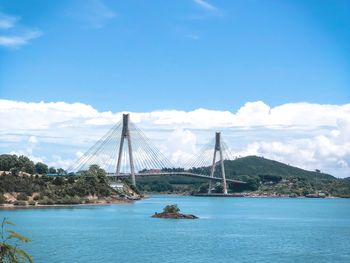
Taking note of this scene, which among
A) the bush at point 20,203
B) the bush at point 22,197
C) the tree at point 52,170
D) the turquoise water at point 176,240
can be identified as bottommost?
the turquoise water at point 176,240

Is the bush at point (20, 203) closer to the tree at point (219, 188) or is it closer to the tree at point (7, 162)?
Result: the tree at point (7, 162)

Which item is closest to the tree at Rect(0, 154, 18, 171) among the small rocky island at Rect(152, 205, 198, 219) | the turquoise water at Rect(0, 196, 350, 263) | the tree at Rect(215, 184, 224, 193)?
the turquoise water at Rect(0, 196, 350, 263)

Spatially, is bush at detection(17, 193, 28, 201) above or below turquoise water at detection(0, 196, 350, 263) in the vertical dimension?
above

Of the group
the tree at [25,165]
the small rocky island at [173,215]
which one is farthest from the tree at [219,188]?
the small rocky island at [173,215]

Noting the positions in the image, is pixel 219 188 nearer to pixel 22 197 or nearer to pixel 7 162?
pixel 7 162

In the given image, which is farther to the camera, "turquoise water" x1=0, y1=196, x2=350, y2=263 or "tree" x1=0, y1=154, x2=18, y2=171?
"tree" x1=0, y1=154, x2=18, y2=171

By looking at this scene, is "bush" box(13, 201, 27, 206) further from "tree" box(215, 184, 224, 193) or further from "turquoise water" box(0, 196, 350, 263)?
"tree" box(215, 184, 224, 193)

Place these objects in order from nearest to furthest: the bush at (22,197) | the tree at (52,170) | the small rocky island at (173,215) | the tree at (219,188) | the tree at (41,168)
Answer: the small rocky island at (173,215) → the bush at (22,197) → the tree at (41,168) → the tree at (52,170) → the tree at (219,188)

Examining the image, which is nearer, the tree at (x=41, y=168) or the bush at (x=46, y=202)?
the bush at (x=46, y=202)

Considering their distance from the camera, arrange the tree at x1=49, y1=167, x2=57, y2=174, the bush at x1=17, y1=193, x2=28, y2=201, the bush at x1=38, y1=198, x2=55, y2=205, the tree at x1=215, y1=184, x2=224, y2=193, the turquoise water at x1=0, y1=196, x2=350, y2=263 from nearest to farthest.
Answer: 1. the turquoise water at x1=0, y1=196, x2=350, y2=263
2. the bush at x1=17, y1=193, x2=28, y2=201
3. the bush at x1=38, y1=198, x2=55, y2=205
4. the tree at x1=49, y1=167, x2=57, y2=174
5. the tree at x1=215, y1=184, x2=224, y2=193

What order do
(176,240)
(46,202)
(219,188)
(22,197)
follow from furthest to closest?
(219,188) < (46,202) < (22,197) < (176,240)

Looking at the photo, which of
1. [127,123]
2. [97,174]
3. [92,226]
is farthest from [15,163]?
[92,226]

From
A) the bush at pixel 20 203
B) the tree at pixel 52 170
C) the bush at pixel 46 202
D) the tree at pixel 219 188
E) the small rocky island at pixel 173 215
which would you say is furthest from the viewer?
the tree at pixel 219 188

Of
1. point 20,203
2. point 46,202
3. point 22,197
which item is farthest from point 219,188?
point 20,203
